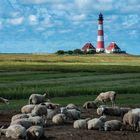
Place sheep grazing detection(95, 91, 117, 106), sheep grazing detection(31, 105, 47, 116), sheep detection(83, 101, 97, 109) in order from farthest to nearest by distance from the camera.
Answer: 1. sheep grazing detection(95, 91, 117, 106)
2. sheep detection(83, 101, 97, 109)
3. sheep grazing detection(31, 105, 47, 116)

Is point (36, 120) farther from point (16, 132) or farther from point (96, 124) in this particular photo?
point (96, 124)

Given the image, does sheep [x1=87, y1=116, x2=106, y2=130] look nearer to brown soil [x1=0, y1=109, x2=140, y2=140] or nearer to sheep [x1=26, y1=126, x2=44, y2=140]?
brown soil [x1=0, y1=109, x2=140, y2=140]

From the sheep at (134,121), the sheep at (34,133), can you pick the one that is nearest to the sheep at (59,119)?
the sheep at (134,121)

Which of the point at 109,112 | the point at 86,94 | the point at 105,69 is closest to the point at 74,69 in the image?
the point at 105,69

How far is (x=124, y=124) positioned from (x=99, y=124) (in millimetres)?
1650

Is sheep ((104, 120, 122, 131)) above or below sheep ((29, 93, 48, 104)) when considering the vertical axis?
below

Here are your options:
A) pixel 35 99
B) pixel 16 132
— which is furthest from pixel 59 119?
pixel 35 99

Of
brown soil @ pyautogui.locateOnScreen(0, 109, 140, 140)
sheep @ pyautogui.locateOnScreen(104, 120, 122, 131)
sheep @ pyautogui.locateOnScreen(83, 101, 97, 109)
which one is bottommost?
brown soil @ pyautogui.locateOnScreen(0, 109, 140, 140)

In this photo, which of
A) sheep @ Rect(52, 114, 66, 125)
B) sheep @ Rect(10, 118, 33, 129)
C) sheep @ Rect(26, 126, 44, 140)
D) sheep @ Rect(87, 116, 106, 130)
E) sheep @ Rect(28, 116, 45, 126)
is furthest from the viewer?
sheep @ Rect(52, 114, 66, 125)

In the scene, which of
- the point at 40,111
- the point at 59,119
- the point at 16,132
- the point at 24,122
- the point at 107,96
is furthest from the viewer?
the point at 107,96

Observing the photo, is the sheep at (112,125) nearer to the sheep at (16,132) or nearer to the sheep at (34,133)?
the sheep at (34,133)

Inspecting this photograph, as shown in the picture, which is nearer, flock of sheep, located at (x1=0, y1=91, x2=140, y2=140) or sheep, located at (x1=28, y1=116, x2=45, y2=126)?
flock of sheep, located at (x1=0, y1=91, x2=140, y2=140)

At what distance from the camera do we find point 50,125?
76.2 ft

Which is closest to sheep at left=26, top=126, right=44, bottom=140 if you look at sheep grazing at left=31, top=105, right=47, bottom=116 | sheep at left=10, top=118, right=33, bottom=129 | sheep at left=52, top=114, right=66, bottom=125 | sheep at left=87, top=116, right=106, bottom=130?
sheep at left=10, top=118, right=33, bottom=129
